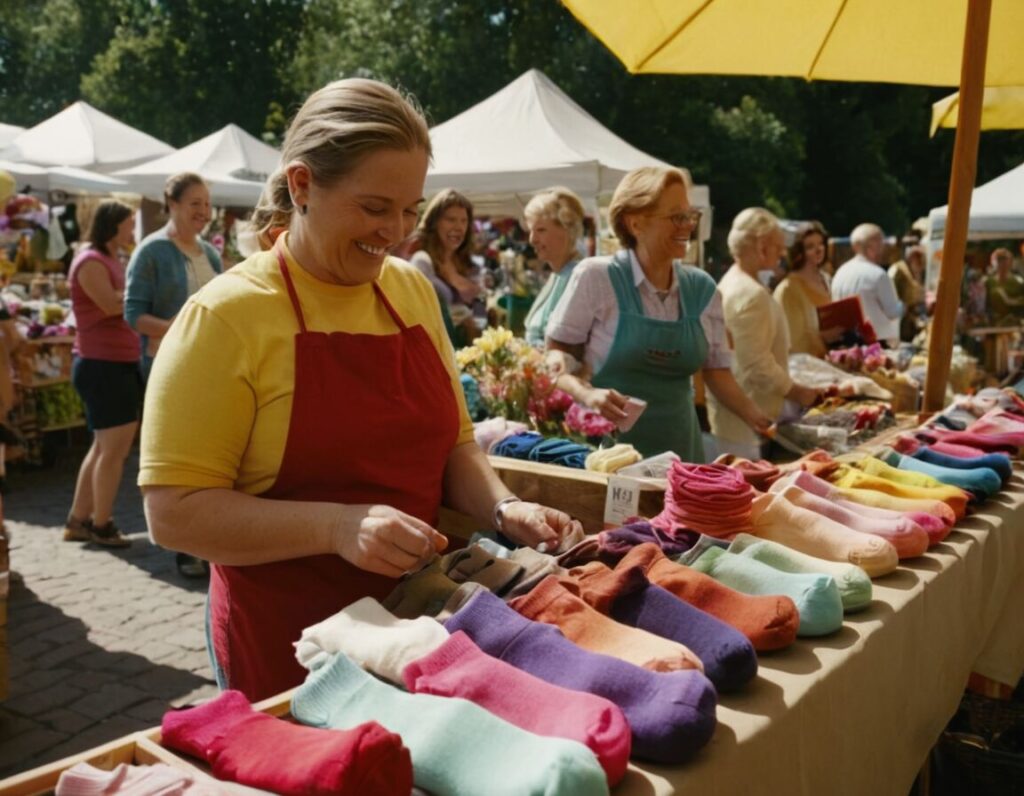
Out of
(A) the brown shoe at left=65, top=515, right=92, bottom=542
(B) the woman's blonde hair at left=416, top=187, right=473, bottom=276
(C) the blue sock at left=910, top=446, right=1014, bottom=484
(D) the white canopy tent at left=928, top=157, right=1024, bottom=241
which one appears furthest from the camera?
(D) the white canopy tent at left=928, top=157, right=1024, bottom=241

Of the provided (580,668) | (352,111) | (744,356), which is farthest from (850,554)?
(744,356)

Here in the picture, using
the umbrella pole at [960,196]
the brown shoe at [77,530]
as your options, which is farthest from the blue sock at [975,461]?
the brown shoe at [77,530]

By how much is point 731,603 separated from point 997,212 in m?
9.40

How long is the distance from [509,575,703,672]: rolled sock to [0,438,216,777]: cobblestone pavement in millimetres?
2396

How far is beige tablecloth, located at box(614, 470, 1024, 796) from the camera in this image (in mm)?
1311

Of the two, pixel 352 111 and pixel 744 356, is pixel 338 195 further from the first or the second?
pixel 744 356

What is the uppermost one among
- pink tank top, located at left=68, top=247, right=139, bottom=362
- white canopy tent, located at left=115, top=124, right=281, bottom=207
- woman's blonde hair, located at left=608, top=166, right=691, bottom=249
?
white canopy tent, located at left=115, top=124, right=281, bottom=207

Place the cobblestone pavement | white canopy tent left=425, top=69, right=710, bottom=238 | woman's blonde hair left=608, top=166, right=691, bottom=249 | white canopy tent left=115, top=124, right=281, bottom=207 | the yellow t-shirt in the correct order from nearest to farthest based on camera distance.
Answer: the yellow t-shirt, woman's blonde hair left=608, top=166, right=691, bottom=249, the cobblestone pavement, white canopy tent left=425, top=69, right=710, bottom=238, white canopy tent left=115, top=124, right=281, bottom=207

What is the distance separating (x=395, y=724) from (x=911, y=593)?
3.67ft

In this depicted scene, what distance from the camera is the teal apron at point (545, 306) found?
4160 mm

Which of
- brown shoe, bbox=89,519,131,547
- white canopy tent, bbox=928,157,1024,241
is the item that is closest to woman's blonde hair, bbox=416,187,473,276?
brown shoe, bbox=89,519,131,547

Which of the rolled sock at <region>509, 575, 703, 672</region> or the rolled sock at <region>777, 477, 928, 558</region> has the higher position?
the rolled sock at <region>509, 575, 703, 672</region>

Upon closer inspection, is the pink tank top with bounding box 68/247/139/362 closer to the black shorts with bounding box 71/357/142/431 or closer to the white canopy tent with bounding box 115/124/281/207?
the black shorts with bounding box 71/357/142/431

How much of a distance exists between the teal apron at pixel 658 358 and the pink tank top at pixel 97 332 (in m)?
3.00
